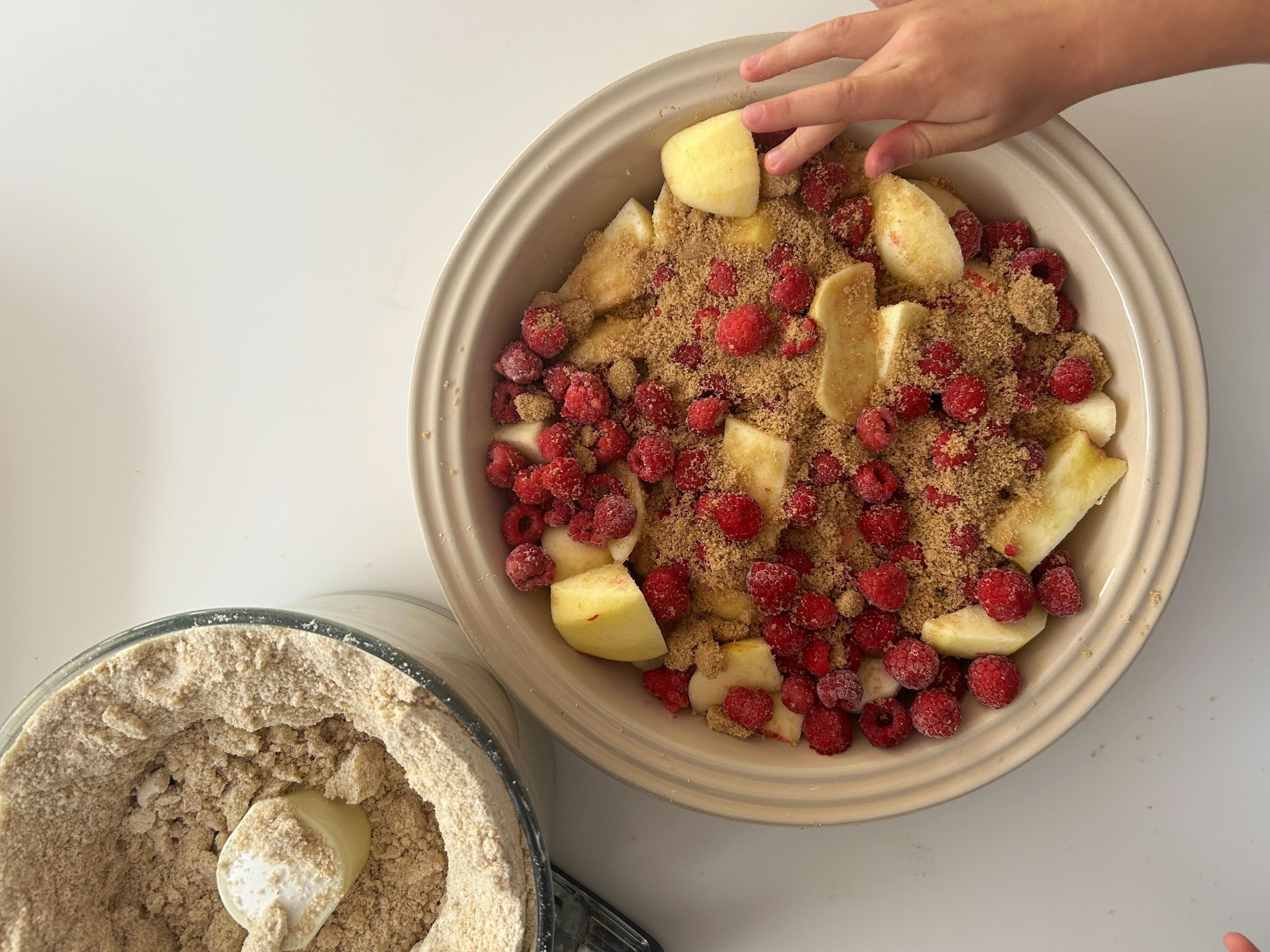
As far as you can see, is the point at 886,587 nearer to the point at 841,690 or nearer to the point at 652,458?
the point at 841,690

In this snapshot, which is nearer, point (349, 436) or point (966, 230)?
point (966, 230)

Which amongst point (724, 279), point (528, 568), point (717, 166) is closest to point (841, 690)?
point (528, 568)

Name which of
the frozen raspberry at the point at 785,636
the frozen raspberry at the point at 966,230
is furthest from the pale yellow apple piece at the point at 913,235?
the frozen raspberry at the point at 785,636

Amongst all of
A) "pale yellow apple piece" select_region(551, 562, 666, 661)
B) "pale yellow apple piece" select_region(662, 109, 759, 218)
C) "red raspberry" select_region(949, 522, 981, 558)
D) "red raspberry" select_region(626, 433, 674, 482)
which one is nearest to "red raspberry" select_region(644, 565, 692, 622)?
"pale yellow apple piece" select_region(551, 562, 666, 661)

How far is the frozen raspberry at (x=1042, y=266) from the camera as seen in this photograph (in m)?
0.91

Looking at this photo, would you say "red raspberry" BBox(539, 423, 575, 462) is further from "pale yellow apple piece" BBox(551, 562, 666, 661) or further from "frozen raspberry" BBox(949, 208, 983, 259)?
"frozen raspberry" BBox(949, 208, 983, 259)

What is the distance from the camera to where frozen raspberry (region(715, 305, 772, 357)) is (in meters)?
0.88

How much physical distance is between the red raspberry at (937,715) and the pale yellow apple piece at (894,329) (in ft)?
1.24

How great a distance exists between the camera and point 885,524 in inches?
36.0

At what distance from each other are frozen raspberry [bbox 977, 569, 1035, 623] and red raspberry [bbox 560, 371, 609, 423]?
1.64 ft

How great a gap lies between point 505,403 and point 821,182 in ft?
1.53

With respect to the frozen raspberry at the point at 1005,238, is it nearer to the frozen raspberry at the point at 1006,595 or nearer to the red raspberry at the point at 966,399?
the red raspberry at the point at 966,399

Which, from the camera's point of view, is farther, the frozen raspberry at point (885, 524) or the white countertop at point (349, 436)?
the white countertop at point (349, 436)

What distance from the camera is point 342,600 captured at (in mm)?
995
